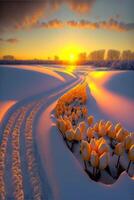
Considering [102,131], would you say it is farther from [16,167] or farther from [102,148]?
[16,167]

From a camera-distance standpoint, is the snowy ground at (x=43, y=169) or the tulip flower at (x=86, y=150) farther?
the tulip flower at (x=86, y=150)

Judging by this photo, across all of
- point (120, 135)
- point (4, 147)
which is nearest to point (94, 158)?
point (120, 135)

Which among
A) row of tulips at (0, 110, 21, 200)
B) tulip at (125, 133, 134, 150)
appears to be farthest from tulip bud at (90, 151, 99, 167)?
row of tulips at (0, 110, 21, 200)

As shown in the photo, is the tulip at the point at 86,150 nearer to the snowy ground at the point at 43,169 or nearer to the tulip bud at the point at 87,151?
the tulip bud at the point at 87,151

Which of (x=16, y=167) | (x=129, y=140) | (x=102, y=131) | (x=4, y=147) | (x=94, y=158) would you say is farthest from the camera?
(x=4, y=147)

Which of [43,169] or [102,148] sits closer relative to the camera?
[102,148]

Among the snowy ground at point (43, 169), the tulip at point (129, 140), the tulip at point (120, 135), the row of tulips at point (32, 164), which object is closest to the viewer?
the snowy ground at point (43, 169)

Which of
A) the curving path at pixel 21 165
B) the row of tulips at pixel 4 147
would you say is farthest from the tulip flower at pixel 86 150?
the row of tulips at pixel 4 147

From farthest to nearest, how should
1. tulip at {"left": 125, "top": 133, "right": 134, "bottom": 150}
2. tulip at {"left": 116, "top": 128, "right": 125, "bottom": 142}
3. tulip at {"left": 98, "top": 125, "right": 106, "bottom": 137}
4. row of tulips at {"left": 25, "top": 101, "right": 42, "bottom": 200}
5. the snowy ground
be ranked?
tulip at {"left": 98, "top": 125, "right": 106, "bottom": 137} → tulip at {"left": 116, "top": 128, "right": 125, "bottom": 142} → tulip at {"left": 125, "top": 133, "right": 134, "bottom": 150} → row of tulips at {"left": 25, "top": 101, "right": 42, "bottom": 200} → the snowy ground

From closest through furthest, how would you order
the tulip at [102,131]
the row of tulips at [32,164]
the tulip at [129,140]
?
the row of tulips at [32,164]
the tulip at [129,140]
the tulip at [102,131]

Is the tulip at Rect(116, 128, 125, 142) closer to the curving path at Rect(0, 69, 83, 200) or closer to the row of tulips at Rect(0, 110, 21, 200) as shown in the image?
the curving path at Rect(0, 69, 83, 200)

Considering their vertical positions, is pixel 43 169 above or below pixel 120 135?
below
